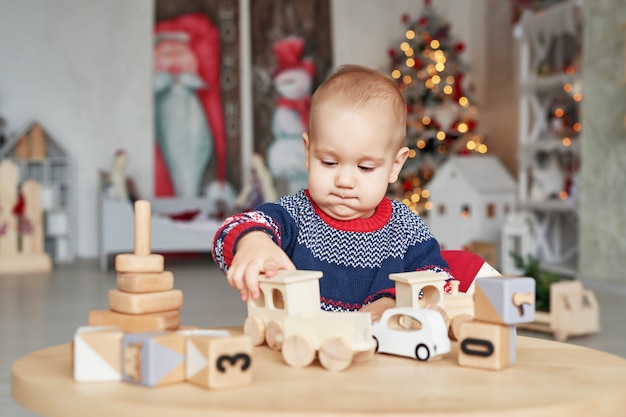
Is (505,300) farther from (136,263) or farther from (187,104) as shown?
(187,104)

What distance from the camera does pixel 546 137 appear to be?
6074mm

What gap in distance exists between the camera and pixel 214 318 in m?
3.74

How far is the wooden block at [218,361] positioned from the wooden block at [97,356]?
8cm

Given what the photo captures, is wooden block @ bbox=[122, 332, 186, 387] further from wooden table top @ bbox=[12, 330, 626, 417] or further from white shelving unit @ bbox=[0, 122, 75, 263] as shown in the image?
white shelving unit @ bbox=[0, 122, 75, 263]

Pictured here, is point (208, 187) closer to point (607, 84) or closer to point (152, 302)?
point (607, 84)

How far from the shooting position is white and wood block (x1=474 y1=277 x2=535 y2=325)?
844 millimetres

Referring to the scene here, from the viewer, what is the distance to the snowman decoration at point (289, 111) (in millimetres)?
7570

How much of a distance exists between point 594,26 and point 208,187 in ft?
12.6

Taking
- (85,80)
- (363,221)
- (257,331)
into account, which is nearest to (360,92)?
(363,221)

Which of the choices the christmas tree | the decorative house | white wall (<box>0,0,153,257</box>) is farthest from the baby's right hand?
white wall (<box>0,0,153,257</box>)

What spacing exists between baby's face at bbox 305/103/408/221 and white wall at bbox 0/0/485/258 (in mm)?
6282

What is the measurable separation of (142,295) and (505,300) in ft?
1.31

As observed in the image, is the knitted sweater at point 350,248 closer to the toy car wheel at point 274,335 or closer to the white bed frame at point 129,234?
the toy car wheel at point 274,335

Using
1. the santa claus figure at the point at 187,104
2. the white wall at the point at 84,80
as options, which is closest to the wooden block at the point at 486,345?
the white wall at the point at 84,80
